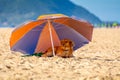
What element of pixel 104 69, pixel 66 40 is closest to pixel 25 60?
pixel 66 40

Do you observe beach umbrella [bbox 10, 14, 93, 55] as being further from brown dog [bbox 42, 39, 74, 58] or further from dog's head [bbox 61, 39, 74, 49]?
dog's head [bbox 61, 39, 74, 49]

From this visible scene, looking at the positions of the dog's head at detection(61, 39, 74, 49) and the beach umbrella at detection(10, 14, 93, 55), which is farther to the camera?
the beach umbrella at detection(10, 14, 93, 55)

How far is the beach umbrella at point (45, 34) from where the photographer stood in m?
11.1

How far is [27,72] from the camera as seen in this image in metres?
7.73

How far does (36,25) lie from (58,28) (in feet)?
2.22

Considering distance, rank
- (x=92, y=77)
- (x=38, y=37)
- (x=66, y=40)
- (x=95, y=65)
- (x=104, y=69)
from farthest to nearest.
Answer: (x=38, y=37) < (x=66, y=40) < (x=95, y=65) < (x=104, y=69) < (x=92, y=77)

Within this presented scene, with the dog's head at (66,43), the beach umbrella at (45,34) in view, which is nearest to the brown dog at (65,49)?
the dog's head at (66,43)

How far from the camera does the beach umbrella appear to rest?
36.3ft

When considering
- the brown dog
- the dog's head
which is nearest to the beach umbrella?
the brown dog

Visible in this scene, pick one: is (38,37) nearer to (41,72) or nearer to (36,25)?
(36,25)

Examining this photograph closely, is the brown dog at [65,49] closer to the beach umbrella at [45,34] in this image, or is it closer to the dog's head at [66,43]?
the dog's head at [66,43]

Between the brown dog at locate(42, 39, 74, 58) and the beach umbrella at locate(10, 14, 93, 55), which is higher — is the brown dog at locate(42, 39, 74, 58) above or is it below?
below

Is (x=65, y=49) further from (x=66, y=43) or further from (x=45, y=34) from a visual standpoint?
(x=45, y=34)

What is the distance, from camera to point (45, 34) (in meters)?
11.2
